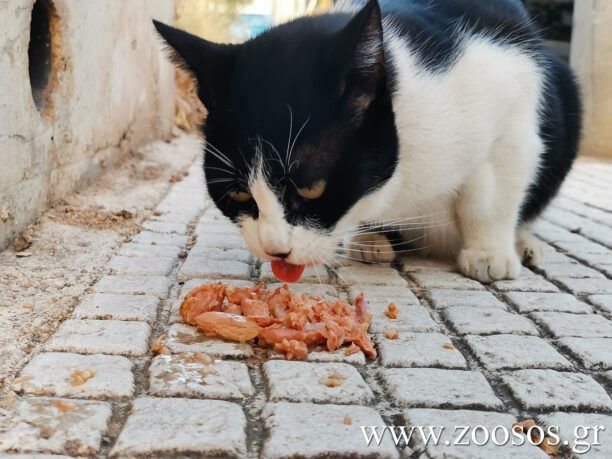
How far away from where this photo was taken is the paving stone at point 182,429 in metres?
1.35

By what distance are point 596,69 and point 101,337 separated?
6271mm

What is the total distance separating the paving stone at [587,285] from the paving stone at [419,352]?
83 cm

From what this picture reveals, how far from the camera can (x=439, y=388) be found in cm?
169

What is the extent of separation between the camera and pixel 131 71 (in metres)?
4.55

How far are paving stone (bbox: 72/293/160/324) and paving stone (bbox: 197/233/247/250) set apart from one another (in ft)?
2.52

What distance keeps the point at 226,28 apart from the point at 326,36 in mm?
6241

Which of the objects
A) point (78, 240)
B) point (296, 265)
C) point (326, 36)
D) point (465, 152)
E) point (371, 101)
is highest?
point (326, 36)

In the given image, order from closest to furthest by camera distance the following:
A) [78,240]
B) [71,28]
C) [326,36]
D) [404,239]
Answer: [326,36] < [78,240] < [404,239] < [71,28]

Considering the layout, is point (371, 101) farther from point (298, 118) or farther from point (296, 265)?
point (296, 265)

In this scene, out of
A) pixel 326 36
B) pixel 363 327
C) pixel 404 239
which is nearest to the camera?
pixel 363 327

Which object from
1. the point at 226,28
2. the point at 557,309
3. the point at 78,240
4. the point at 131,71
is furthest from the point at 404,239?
the point at 226,28

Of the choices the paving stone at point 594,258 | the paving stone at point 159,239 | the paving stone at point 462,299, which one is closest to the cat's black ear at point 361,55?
the paving stone at point 462,299

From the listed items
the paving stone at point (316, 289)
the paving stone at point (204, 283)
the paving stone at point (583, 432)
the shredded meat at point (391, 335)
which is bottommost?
the paving stone at point (204, 283)

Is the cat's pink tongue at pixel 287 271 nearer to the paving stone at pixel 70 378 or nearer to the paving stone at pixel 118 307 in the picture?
the paving stone at pixel 118 307
